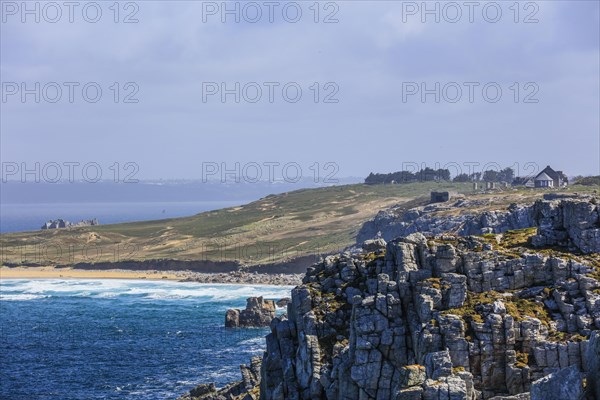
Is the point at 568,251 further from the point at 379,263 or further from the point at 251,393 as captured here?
the point at 251,393

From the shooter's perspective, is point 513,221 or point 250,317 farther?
point 250,317

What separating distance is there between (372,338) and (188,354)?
6029 centimetres

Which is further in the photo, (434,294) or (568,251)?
(568,251)

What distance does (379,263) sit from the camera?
52.7 meters

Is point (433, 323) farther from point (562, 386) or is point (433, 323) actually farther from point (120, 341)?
point (120, 341)

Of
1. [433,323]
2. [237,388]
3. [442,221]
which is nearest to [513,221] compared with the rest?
[237,388]

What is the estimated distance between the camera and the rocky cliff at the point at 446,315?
42.1 meters

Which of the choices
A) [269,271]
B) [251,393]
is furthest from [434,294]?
[269,271]

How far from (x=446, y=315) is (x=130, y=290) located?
13670 centimetres

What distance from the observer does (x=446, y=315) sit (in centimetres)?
4384

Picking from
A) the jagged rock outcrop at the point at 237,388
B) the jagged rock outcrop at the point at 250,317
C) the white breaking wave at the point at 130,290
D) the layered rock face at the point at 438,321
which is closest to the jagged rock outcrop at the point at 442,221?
the jagged rock outcrop at the point at 250,317

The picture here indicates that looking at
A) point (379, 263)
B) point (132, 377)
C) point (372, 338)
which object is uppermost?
point (379, 263)

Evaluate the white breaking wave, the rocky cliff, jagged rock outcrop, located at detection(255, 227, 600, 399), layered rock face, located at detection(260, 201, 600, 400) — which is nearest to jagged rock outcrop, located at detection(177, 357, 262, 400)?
the rocky cliff

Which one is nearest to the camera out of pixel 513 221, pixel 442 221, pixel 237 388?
pixel 237 388
